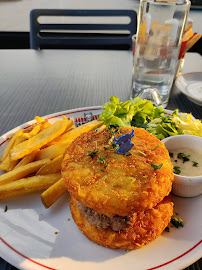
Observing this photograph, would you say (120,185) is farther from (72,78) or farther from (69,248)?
(72,78)

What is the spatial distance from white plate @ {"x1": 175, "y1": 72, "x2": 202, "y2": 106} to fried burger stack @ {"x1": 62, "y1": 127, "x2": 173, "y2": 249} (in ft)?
4.62

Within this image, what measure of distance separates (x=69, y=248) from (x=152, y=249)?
42 centimetres

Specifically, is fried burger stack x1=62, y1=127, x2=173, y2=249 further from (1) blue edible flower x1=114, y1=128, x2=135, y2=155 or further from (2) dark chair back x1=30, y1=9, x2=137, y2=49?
(2) dark chair back x1=30, y1=9, x2=137, y2=49

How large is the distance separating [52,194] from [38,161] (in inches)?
12.0

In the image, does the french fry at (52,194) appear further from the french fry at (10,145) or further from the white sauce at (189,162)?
the white sauce at (189,162)

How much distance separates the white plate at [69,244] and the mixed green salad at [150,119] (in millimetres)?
626

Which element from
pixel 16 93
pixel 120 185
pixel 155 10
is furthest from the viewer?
pixel 16 93

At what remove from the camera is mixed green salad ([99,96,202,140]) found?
1.98m

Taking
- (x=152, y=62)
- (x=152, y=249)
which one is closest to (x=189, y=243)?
(x=152, y=249)

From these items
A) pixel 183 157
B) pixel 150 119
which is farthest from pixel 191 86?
pixel 183 157

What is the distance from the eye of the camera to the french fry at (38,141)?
1.67 m

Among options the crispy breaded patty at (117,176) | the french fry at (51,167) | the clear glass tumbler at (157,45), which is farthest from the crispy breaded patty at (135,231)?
the clear glass tumbler at (157,45)

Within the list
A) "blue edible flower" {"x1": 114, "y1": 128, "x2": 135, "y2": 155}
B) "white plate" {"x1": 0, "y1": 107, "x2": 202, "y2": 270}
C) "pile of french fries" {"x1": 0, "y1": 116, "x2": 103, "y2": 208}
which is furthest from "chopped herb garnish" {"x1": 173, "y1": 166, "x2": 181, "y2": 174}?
"pile of french fries" {"x1": 0, "y1": 116, "x2": 103, "y2": 208}

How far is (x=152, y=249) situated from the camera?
1256 mm
